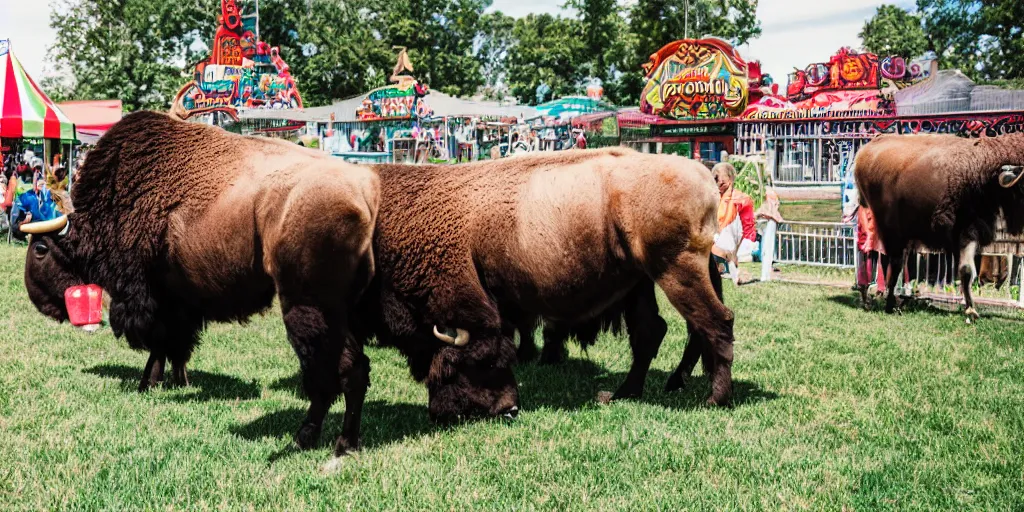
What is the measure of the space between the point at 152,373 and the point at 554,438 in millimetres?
3685

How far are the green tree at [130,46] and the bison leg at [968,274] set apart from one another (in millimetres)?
46178

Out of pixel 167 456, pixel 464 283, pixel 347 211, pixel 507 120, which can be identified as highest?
pixel 507 120

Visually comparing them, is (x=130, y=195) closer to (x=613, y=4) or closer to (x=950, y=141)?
(x=950, y=141)

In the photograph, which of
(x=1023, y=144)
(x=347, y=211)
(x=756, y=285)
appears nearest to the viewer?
(x=347, y=211)

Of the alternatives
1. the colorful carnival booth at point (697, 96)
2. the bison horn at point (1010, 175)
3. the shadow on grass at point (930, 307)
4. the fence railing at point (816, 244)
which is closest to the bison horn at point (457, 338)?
the shadow on grass at point (930, 307)

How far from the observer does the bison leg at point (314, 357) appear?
473cm

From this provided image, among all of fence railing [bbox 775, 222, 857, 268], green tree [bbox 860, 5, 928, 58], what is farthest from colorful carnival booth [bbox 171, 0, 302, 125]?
green tree [bbox 860, 5, 928, 58]

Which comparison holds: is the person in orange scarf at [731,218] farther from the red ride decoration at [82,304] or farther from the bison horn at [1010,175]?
the red ride decoration at [82,304]

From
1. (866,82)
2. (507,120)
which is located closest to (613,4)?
(866,82)

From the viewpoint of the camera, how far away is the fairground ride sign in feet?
58.9

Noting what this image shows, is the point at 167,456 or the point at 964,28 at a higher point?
the point at 964,28

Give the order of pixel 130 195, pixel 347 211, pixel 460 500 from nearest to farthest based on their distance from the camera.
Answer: pixel 460 500 < pixel 347 211 < pixel 130 195

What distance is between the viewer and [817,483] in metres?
4.44

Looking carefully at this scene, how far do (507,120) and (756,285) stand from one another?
13.8 metres
